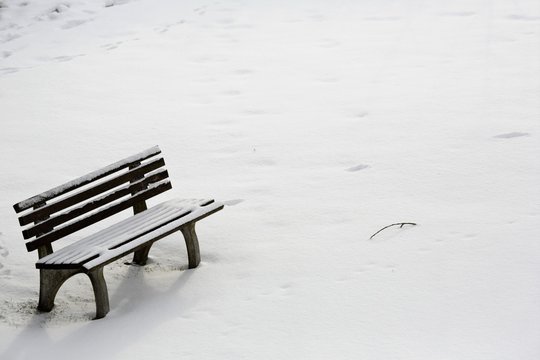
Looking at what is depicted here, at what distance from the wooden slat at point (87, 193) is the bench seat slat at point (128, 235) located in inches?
9.5

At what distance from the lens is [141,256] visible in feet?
19.3

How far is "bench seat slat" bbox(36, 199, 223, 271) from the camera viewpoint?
5.05 meters

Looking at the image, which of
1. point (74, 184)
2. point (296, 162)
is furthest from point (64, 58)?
point (74, 184)

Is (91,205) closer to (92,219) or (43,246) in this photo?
(92,219)

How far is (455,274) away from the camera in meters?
5.23

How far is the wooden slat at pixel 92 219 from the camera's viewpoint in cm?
529

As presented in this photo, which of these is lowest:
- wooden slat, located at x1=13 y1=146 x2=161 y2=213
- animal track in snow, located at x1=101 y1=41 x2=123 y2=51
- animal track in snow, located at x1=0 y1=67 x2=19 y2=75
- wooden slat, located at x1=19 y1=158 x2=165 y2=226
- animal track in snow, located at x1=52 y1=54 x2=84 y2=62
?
animal track in snow, located at x1=101 y1=41 x2=123 y2=51

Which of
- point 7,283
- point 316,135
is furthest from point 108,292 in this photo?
point 316,135

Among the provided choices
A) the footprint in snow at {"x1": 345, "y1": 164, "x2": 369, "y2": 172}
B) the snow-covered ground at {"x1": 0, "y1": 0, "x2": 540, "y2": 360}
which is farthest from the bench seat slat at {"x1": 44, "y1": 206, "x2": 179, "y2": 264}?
the footprint in snow at {"x1": 345, "y1": 164, "x2": 369, "y2": 172}

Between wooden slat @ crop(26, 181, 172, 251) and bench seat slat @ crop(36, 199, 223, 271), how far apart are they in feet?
0.34

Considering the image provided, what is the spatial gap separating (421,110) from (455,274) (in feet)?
9.91

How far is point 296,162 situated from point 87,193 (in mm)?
2187

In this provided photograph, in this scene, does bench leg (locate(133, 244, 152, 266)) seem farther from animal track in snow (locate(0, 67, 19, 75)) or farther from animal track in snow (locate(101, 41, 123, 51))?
animal track in snow (locate(101, 41, 123, 51))

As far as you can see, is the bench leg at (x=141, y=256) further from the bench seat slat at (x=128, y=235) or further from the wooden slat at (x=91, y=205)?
the wooden slat at (x=91, y=205)
